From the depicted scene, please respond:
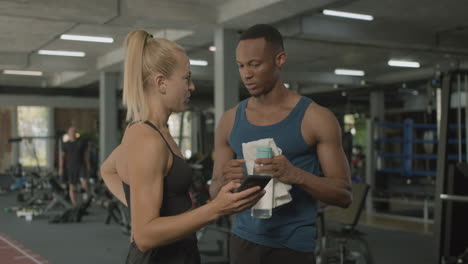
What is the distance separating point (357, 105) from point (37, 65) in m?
10.6

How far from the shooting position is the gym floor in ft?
19.1

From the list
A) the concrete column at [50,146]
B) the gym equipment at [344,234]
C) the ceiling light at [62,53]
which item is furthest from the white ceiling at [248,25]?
the concrete column at [50,146]

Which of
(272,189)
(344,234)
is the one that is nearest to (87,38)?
(344,234)

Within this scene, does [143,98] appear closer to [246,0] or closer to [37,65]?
[246,0]

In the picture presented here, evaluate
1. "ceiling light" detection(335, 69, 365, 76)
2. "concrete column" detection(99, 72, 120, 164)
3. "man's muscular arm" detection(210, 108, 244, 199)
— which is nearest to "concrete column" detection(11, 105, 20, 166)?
"concrete column" detection(99, 72, 120, 164)

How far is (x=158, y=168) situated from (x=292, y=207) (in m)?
0.66

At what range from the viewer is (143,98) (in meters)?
1.37

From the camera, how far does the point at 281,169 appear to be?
155cm

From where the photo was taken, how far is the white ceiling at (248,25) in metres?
7.60

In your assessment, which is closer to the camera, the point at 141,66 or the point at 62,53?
the point at 141,66

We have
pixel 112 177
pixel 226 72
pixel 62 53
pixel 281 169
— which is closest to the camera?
pixel 281 169

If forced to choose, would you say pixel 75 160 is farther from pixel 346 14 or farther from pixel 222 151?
pixel 222 151

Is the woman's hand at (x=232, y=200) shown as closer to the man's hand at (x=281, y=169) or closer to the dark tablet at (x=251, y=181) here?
the dark tablet at (x=251, y=181)

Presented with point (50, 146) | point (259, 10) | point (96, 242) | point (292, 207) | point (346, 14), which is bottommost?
point (96, 242)
